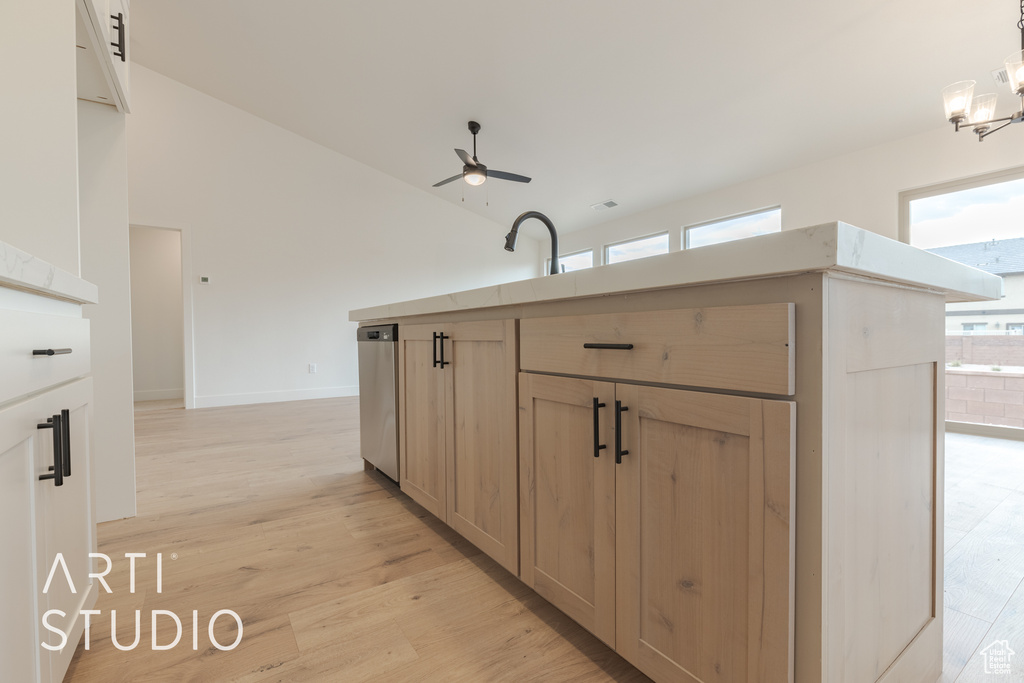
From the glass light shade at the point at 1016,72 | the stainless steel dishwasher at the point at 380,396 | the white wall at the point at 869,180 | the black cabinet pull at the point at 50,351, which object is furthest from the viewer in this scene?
the white wall at the point at 869,180

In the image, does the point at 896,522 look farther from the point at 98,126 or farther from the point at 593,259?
the point at 593,259

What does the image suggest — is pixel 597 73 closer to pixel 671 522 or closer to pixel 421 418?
pixel 421 418

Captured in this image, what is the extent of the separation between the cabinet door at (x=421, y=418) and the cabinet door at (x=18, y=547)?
39.3 inches

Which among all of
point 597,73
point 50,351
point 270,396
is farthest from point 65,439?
point 270,396

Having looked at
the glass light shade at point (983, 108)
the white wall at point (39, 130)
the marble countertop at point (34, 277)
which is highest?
the glass light shade at point (983, 108)

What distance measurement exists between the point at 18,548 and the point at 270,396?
5.26 metres

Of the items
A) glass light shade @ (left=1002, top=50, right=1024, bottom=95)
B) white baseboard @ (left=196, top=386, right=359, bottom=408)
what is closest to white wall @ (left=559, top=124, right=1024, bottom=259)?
glass light shade @ (left=1002, top=50, right=1024, bottom=95)

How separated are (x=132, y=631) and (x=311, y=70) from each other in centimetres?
482

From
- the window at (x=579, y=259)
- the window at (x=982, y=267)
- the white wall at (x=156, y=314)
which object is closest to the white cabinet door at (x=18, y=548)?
the window at (x=982, y=267)

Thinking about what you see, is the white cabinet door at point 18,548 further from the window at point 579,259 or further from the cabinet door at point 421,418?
the window at point 579,259

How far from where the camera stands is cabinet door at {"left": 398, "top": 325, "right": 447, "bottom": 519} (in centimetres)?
160

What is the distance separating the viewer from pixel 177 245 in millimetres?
6023

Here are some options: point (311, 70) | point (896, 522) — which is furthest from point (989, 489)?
point (311, 70)

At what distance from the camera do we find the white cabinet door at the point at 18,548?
24.3 inches
